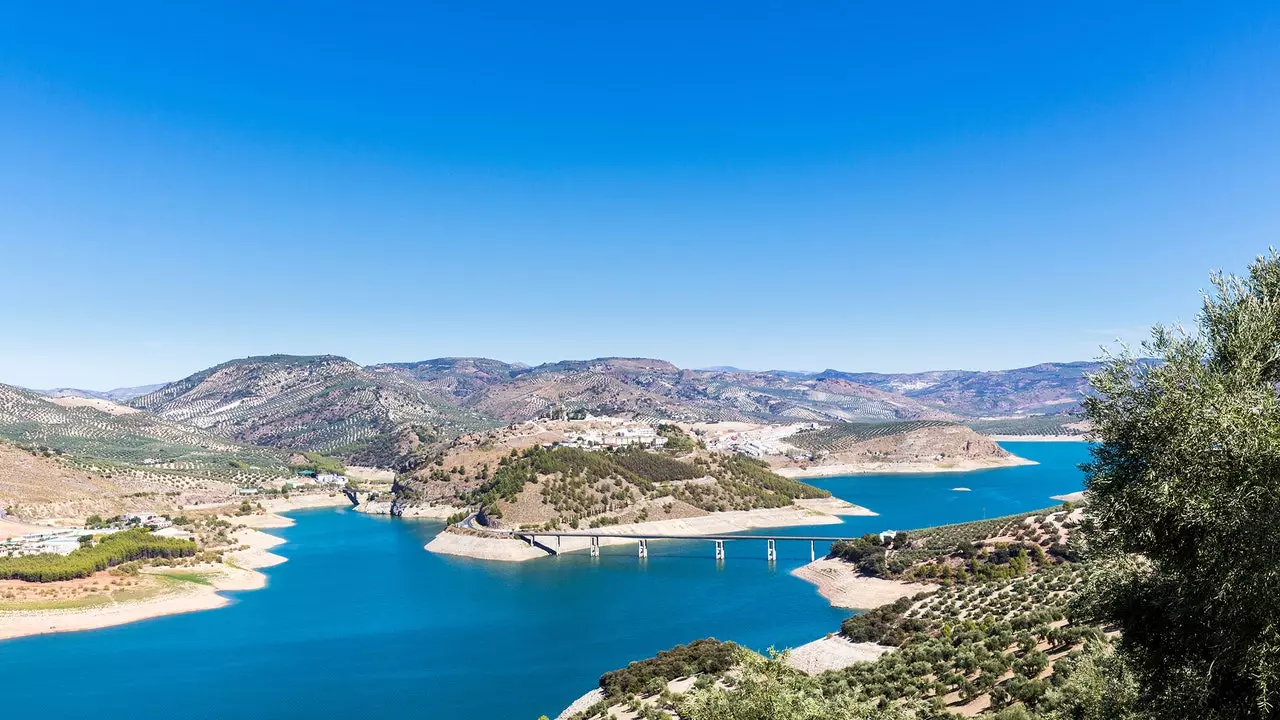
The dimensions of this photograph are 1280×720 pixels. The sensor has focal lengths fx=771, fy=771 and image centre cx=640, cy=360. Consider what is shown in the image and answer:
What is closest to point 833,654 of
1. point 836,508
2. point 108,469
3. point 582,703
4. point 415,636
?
point 582,703

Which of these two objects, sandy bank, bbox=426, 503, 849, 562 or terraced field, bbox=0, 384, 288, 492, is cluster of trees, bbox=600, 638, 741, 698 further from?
terraced field, bbox=0, 384, 288, 492

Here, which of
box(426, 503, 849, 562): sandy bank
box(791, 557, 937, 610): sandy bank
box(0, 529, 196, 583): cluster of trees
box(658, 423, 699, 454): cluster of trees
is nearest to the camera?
box(791, 557, 937, 610): sandy bank

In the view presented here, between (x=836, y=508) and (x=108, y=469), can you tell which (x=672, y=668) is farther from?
(x=108, y=469)

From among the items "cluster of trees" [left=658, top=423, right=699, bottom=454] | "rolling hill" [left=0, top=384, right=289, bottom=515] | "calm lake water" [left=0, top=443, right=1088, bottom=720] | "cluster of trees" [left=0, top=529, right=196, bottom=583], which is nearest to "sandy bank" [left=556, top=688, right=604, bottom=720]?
"calm lake water" [left=0, top=443, right=1088, bottom=720]

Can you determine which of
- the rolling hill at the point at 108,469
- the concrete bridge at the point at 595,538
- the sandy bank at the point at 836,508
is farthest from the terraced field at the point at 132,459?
the sandy bank at the point at 836,508

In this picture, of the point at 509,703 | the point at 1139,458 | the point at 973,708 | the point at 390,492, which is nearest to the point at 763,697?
the point at 1139,458

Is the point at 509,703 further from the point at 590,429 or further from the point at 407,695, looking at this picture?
the point at 590,429

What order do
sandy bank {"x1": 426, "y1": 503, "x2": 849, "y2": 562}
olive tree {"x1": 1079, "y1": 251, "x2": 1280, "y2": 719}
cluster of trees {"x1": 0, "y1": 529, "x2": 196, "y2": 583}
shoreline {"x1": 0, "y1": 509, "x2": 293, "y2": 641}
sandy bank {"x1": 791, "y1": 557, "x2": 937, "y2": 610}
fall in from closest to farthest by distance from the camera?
olive tree {"x1": 1079, "y1": 251, "x2": 1280, "y2": 719}
shoreline {"x1": 0, "y1": 509, "x2": 293, "y2": 641}
sandy bank {"x1": 791, "y1": 557, "x2": 937, "y2": 610}
cluster of trees {"x1": 0, "y1": 529, "x2": 196, "y2": 583}
sandy bank {"x1": 426, "y1": 503, "x2": 849, "y2": 562}
